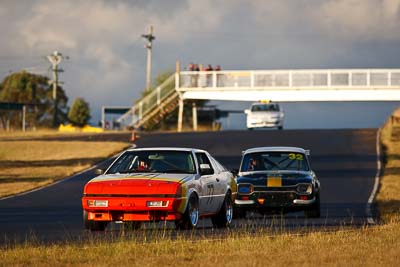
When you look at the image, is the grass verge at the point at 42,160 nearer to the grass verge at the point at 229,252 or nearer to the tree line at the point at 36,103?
the grass verge at the point at 229,252

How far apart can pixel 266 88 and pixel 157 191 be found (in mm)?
50388

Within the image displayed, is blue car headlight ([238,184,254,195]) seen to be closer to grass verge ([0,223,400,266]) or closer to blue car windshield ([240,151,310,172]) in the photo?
blue car windshield ([240,151,310,172])

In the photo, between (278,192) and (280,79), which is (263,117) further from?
(278,192)

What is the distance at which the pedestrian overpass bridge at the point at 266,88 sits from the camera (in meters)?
66.1

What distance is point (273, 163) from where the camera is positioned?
81.0ft

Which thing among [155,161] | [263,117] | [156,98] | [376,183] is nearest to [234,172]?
[155,161]

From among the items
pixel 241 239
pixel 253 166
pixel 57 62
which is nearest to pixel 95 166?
pixel 253 166

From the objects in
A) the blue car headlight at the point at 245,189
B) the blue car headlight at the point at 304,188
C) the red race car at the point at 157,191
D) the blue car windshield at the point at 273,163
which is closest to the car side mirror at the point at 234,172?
the blue car headlight at the point at 245,189

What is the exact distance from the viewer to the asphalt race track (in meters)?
20.6

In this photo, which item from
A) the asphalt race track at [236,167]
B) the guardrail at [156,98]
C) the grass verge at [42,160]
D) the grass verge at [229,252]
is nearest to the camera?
the grass verge at [229,252]

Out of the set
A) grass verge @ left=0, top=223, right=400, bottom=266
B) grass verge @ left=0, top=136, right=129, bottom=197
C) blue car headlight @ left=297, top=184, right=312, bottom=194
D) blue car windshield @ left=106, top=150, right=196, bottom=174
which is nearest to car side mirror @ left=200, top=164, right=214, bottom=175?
blue car windshield @ left=106, top=150, right=196, bottom=174

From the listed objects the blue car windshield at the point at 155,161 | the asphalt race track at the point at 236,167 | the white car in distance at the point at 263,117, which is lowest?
the asphalt race track at the point at 236,167

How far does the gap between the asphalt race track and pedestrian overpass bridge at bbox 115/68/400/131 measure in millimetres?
9123

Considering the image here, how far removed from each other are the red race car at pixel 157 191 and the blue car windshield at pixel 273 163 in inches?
157
